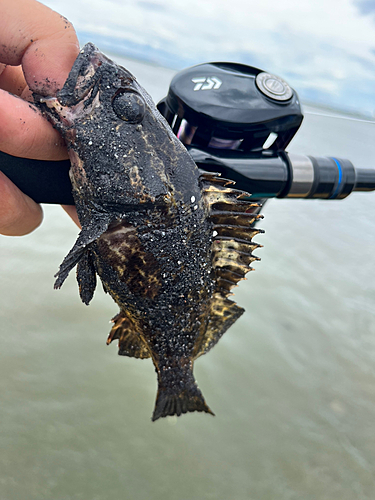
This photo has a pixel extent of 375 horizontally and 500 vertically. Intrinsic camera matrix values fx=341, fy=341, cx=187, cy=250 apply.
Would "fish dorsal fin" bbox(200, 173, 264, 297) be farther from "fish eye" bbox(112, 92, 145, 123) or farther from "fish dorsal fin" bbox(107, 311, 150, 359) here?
"fish dorsal fin" bbox(107, 311, 150, 359)

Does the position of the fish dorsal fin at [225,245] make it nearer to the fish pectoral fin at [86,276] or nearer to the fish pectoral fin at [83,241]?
the fish pectoral fin at [83,241]

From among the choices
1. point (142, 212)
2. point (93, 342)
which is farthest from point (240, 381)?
point (142, 212)

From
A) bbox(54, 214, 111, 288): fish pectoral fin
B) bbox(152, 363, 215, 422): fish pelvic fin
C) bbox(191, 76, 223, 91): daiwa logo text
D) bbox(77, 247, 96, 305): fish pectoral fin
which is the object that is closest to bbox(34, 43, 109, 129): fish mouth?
bbox(54, 214, 111, 288): fish pectoral fin

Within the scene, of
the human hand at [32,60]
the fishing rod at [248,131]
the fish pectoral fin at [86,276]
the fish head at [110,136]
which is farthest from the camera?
the fishing rod at [248,131]

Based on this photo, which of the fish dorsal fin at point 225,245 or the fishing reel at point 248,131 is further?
the fishing reel at point 248,131

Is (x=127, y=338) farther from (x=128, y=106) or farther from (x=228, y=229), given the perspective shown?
(x=128, y=106)

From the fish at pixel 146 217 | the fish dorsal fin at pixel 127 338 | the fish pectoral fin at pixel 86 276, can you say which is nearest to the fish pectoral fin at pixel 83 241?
the fish at pixel 146 217

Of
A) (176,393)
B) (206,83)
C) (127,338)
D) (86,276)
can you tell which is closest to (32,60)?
(86,276)
